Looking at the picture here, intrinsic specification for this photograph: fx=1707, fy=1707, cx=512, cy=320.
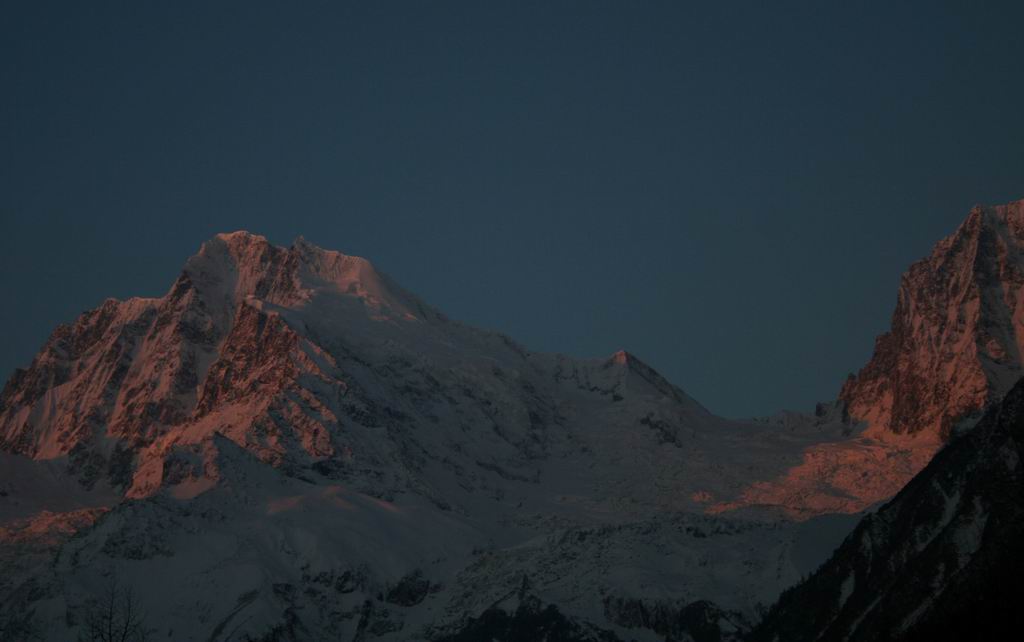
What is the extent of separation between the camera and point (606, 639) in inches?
7731

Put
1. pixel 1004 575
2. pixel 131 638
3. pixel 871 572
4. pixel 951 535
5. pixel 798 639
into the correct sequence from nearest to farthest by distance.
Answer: pixel 1004 575, pixel 951 535, pixel 871 572, pixel 798 639, pixel 131 638

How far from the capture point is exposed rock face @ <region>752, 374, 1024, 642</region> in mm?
106125

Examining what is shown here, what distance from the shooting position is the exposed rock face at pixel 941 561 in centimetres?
10612

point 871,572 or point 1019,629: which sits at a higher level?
point 871,572

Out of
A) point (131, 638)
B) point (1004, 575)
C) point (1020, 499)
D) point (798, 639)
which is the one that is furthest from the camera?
point (131, 638)

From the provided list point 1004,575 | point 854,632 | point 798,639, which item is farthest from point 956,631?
point 798,639

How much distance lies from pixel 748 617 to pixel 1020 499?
81.7m

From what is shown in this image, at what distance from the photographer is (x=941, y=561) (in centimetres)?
12444

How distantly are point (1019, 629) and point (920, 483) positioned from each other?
55974 millimetres

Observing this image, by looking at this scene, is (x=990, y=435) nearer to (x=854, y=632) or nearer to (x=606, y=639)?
(x=854, y=632)

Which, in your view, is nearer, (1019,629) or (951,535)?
(1019,629)

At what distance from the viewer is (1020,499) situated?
4587 inches

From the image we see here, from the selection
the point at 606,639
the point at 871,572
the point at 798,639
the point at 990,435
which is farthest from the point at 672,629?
the point at 990,435

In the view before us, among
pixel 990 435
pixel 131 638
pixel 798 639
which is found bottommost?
pixel 131 638
